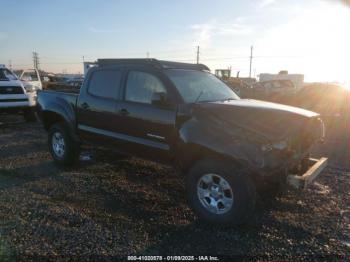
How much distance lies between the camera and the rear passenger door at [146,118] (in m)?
4.49

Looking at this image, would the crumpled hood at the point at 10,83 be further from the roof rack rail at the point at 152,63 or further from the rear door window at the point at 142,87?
the rear door window at the point at 142,87

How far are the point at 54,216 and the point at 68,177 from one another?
1.65m

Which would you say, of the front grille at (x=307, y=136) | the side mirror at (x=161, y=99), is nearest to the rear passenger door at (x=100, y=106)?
the side mirror at (x=161, y=99)

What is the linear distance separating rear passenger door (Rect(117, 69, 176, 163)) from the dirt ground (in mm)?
713

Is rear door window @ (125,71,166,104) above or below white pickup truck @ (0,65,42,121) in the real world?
above

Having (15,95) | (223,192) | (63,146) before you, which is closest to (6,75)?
(15,95)

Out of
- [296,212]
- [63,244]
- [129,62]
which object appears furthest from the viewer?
[129,62]

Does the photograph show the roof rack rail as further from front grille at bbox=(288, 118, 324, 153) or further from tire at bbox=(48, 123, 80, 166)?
front grille at bbox=(288, 118, 324, 153)

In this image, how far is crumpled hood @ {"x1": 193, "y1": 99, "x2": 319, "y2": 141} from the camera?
Result: 12.5 ft

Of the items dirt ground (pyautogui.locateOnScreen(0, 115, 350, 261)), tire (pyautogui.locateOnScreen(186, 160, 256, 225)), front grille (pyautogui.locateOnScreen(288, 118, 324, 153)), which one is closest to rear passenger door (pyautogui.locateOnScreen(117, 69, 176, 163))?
tire (pyautogui.locateOnScreen(186, 160, 256, 225))

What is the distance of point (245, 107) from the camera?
4211 mm

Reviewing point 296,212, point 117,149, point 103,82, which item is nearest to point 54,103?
point 103,82

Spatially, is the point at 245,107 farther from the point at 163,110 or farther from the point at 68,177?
the point at 68,177

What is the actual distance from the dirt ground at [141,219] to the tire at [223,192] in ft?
0.53
